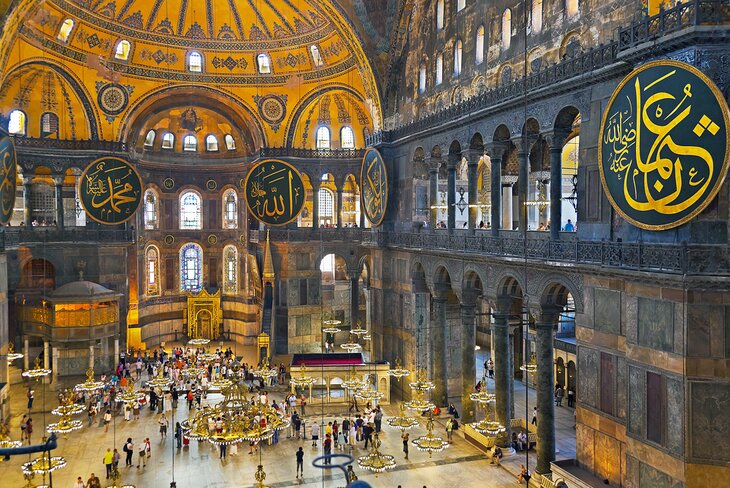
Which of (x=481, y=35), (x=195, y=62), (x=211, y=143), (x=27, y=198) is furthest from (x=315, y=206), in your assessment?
(x=481, y=35)

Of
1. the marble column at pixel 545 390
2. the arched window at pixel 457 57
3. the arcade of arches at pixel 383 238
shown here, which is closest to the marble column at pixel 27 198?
the arcade of arches at pixel 383 238

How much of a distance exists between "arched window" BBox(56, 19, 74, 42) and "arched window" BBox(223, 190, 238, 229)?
982 cm

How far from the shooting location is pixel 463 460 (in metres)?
14.8

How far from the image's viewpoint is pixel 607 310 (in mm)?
10984

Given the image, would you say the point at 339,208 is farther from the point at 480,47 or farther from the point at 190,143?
the point at 480,47

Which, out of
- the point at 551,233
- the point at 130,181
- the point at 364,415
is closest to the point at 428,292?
the point at 364,415

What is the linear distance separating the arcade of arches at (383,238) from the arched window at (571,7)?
6cm

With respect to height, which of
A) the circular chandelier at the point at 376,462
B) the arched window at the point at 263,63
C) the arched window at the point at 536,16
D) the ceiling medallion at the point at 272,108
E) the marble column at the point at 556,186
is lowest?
the circular chandelier at the point at 376,462

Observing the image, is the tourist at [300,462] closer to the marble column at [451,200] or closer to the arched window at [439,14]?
the marble column at [451,200]

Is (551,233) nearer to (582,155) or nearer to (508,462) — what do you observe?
(582,155)

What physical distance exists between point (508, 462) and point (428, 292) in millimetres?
6178

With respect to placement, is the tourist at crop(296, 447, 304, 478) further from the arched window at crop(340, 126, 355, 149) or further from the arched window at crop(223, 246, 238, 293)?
the arched window at crop(223, 246, 238, 293)

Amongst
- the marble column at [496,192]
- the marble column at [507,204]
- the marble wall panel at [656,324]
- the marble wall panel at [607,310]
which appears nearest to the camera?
the marble wall panel at [656,324]

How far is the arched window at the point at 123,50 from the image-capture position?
23359mm
